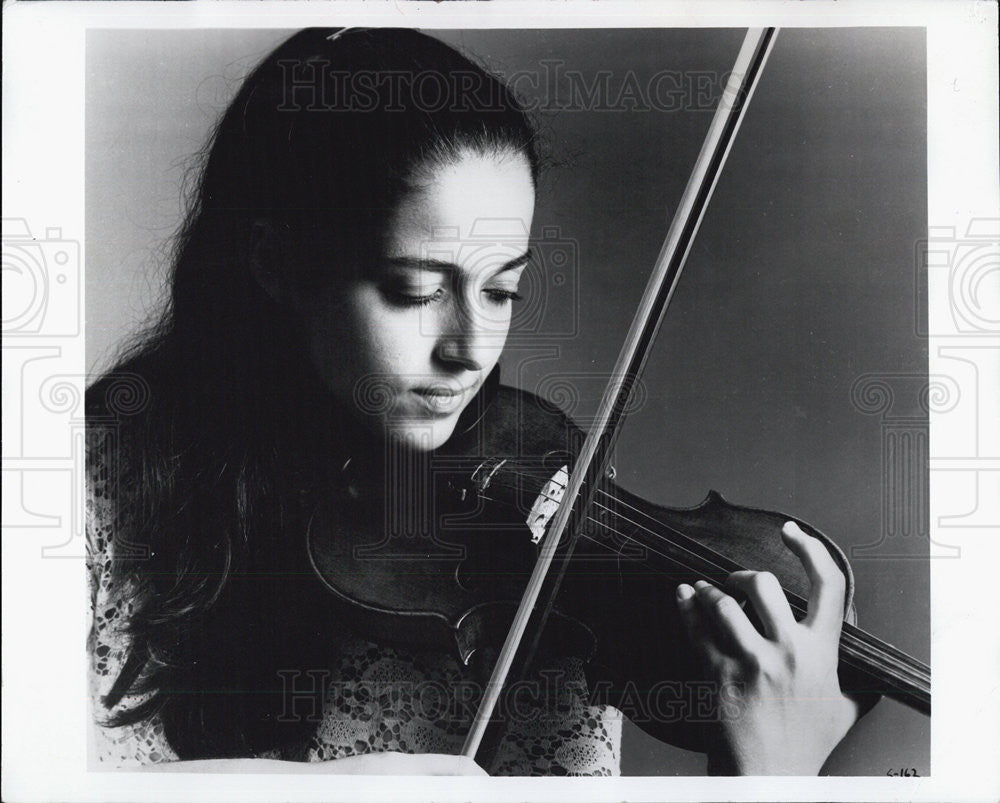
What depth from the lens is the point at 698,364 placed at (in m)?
1.24

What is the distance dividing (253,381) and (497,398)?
13.9 inches

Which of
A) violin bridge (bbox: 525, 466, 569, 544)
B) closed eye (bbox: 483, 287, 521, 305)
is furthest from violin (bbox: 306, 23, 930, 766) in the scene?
closed eye (bbox: 483, 287, 521, 305)

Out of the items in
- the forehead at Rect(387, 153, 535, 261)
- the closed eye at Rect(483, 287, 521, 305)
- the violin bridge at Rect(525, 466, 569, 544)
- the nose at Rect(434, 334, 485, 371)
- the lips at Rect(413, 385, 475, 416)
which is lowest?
the violin bridge at Rect(525, 466, 569, 544)

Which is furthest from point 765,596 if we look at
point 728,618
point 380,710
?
point 380,710

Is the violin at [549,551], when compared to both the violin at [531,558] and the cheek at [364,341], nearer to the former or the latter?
the violin at [531,558]

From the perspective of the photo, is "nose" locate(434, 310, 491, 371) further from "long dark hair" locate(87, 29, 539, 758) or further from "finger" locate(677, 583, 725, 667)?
"finger" locate(677, 583, 725, 667)

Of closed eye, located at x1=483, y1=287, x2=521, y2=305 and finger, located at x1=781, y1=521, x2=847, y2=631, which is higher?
closed eye, located at x1=483, y1=287, x2=521, y2=305

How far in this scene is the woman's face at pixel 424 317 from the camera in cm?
122

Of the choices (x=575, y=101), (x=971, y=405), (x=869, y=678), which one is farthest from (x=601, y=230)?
(x=869, y=678)

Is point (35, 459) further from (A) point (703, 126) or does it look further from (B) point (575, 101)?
(A) point (703, 126)

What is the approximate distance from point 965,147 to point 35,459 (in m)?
1.46

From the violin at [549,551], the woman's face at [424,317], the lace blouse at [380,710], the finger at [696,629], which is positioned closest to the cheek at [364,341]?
the woman's face at [424,317]

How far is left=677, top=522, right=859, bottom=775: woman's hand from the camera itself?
119 centimetres

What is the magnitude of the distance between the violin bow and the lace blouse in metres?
0.05
